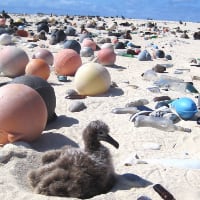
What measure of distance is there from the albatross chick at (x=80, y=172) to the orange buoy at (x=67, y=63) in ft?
23.2

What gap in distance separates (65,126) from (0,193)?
3094 mm

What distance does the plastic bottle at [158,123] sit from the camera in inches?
315

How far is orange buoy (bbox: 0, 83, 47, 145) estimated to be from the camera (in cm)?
652

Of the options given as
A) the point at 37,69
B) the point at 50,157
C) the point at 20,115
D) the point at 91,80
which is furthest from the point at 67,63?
the point at 50,157

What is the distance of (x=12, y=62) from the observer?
11852mm

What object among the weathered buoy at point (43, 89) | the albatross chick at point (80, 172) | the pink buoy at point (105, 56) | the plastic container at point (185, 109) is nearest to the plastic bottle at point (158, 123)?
the plastic container at point (185, 109)

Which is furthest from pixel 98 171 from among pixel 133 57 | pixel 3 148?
pixel 133 57

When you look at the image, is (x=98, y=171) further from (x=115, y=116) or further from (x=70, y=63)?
(x=70, y=63)

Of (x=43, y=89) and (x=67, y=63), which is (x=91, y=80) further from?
(x=67, y=63)

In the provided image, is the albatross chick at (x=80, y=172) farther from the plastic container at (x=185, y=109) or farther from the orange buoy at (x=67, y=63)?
the orange buoy at (x=67, y=63)

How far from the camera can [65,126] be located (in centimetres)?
799

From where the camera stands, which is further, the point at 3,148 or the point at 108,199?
the point at 3,148

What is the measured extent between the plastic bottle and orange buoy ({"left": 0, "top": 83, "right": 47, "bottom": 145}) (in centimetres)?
209

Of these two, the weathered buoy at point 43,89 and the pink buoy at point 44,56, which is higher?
the weathered buoy at point 43,89
